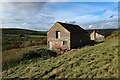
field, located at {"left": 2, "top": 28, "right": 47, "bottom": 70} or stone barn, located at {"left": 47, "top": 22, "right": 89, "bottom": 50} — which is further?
stone barn, located at {"left": 47, "top": 22, "right": 89, "bottom": 50}

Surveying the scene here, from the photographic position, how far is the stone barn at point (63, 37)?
3844cm

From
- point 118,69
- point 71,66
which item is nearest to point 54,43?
point 71,66

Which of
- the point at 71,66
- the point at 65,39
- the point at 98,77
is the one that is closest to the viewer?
the point at 98,77

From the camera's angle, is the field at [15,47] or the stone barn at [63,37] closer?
the field at [15,47]

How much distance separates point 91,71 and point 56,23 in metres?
28.2

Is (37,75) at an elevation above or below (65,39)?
below

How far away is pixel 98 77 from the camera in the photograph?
1088cm

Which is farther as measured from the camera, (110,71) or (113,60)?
(113,60)

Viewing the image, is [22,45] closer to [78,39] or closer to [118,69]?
[78,39]

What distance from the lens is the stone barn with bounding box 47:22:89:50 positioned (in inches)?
1513

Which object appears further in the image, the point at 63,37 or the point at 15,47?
the point at 15,47

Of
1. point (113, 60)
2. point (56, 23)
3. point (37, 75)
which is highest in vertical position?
point (56, 23)

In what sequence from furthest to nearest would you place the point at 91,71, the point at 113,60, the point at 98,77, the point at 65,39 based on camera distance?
the point at 65,39 → the point at 113,60 → the point at 91,71 → the point at 98,77

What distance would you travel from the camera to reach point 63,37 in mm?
39000
